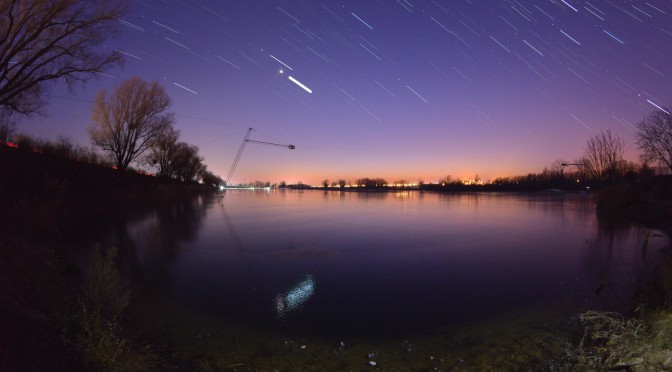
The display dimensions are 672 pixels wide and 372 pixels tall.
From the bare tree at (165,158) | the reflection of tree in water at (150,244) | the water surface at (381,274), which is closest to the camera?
the water surface at (381,274)

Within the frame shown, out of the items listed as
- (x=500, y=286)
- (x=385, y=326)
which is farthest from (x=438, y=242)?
(x=385, y=326)

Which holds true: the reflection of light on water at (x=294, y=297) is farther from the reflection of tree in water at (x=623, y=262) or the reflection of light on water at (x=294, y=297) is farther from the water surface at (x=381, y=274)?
the reflection of tree in water at (x=623, y=262)

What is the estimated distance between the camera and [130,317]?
24.6 ft

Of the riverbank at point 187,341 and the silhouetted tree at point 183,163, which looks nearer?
the riverbank at point 187,341

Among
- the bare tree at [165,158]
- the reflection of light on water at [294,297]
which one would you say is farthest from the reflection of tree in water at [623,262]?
the bare tree at [165,158]

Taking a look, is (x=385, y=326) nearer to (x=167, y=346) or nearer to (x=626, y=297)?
(x=167, y=346)

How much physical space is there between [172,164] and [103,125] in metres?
29.6

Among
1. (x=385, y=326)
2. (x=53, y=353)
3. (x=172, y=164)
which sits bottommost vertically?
(x=385, y=326)

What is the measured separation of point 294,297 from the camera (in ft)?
29.6

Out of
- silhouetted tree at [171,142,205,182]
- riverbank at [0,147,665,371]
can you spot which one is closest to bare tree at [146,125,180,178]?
silhouetted tree at [171,142,205,182]

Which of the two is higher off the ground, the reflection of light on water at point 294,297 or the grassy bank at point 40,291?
the grassy bank at point 40,291

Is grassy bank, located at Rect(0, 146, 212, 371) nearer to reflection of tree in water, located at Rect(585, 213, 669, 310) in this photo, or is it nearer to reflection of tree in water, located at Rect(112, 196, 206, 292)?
reflection of tree in water, located at Rect(112, 196, 206, 292)

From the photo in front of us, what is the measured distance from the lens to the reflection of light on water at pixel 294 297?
824cm

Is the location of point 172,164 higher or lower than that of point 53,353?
higher
